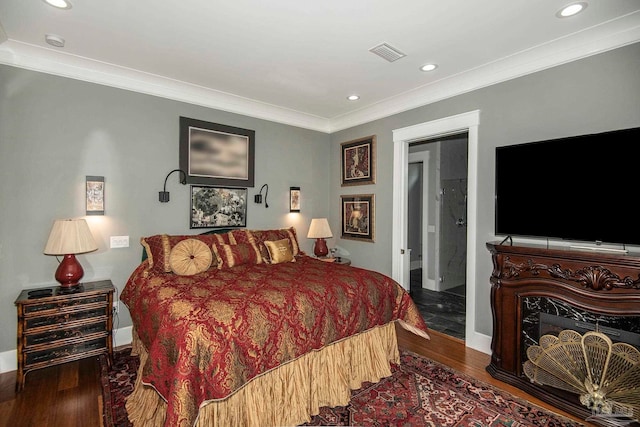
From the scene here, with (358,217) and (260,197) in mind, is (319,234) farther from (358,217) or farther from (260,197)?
(260,197)

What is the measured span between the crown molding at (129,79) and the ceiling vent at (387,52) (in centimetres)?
185

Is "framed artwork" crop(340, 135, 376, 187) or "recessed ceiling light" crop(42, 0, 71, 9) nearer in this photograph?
"recessed ceiling light" crop(42, 0, 71, 9)

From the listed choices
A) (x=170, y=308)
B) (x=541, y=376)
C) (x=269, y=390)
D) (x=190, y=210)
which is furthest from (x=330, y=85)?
(x=541, y=376)

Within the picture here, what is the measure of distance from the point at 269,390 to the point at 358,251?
276 centimetres

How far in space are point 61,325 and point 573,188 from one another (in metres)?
4.26

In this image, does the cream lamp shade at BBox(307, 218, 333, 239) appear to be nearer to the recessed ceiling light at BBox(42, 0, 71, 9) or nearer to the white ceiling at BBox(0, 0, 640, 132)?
the white ceiling at BBox(0, 0, 640, 132)

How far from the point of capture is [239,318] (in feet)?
6.24

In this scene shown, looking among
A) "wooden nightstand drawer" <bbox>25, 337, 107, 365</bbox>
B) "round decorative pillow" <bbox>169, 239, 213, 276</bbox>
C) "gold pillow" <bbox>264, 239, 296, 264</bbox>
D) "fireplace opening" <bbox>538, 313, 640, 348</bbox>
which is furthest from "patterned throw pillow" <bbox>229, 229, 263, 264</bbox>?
"fireplace opening" <bbox>538, 313, 640, 348</bbox>

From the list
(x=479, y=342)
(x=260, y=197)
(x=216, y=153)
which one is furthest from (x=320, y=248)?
(x=479, y=342)

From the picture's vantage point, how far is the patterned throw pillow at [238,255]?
10.4ft

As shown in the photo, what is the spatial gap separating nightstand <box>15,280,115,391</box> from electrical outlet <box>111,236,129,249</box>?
1.56 ft

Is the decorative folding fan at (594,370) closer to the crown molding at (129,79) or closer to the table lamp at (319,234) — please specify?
the table lamp at (319,234)

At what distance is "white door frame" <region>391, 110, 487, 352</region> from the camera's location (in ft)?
10.5

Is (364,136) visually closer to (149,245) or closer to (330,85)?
(330,85)
